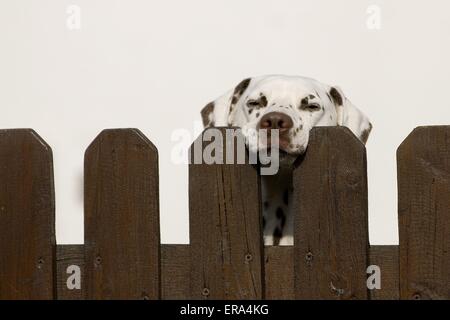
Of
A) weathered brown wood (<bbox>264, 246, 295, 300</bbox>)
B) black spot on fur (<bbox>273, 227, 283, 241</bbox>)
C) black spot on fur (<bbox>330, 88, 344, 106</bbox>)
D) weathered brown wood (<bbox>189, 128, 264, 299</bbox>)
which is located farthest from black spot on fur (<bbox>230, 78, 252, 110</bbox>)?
weathered brown wood (<bbox>264, 246, 295, 300</bbox>)

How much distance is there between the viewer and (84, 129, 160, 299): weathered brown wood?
13.7 feet

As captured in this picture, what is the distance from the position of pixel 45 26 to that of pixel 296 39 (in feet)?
4.26

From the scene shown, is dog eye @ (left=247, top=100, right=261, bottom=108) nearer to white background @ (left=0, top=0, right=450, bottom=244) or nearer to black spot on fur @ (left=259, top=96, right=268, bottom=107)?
black spot on fur @ (left=259, top=96, right=268, bottom=107)

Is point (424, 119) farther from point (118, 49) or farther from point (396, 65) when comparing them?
point (118, 49)

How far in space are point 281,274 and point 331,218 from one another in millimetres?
242

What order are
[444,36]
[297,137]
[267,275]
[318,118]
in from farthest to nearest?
[444,36], [318,118], [297,137], [267,275]

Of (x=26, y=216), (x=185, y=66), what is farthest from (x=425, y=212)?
(x=185, y=66)

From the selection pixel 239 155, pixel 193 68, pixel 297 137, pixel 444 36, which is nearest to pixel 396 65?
pixel 444 36

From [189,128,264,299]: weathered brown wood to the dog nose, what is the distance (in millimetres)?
526

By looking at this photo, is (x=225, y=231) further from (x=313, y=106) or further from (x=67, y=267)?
(x=313, y=106)

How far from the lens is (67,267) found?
4281 millimetres

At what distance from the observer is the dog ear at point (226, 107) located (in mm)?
5457

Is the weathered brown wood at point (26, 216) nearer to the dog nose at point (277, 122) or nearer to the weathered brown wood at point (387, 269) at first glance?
the dog nose at point (277, 122)

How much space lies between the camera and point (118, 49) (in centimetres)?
669
